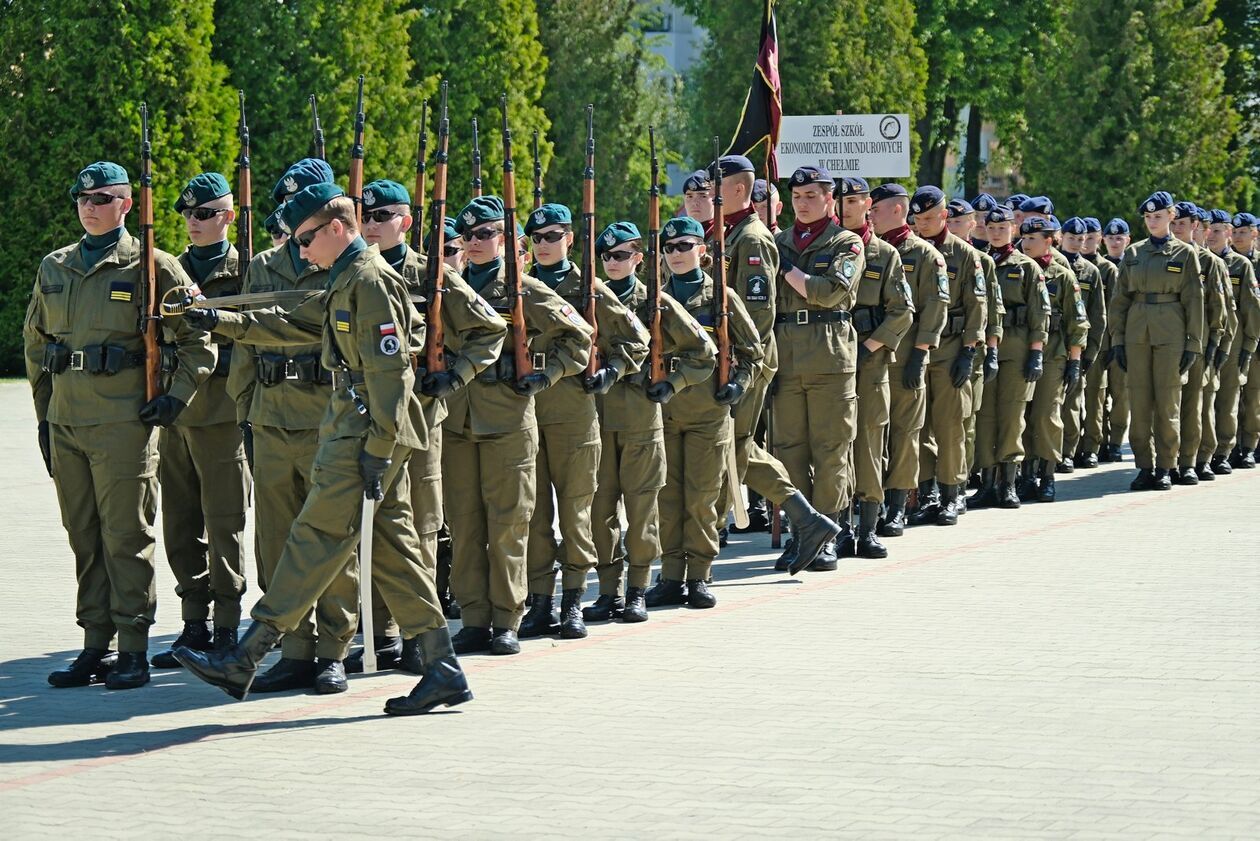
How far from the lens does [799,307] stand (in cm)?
1259

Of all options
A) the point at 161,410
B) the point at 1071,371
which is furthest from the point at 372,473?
the point at 1071,371

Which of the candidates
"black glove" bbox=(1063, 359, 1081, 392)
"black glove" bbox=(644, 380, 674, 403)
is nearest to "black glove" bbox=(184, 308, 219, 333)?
"black glove" bbox=(644, 380, 674, 403)

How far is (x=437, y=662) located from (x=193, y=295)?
1765mm

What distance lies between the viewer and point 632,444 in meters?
10.3

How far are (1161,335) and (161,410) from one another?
406 inches

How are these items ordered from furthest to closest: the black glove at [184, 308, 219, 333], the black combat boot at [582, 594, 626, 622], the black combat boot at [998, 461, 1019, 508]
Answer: the black combat boot at [998, 461, 1019, 508], the black combat boot at [582, 594, 626, 622], the black glove at [184, 308, 219, 333]

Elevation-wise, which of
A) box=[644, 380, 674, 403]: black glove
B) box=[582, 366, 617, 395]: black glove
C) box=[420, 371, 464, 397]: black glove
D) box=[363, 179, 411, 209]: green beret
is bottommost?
box=[644, 380, 674, 403]: black glove

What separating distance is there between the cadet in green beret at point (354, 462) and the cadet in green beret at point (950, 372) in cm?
698

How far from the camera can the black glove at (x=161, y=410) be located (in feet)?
28.3

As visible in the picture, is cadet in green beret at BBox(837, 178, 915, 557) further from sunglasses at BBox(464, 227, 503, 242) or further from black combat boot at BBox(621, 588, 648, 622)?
sunglasses at BBox(464, 227, 503, 242)

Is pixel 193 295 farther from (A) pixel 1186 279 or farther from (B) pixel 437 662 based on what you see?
(A) pixel 1186 279

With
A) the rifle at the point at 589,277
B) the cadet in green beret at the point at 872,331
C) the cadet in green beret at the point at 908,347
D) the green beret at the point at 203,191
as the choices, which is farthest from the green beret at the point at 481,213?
the cadet in green beret at the point at 908,347

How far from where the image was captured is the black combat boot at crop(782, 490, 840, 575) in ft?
38.4

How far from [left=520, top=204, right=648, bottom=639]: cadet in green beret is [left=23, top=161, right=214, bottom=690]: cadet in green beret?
1867mm
